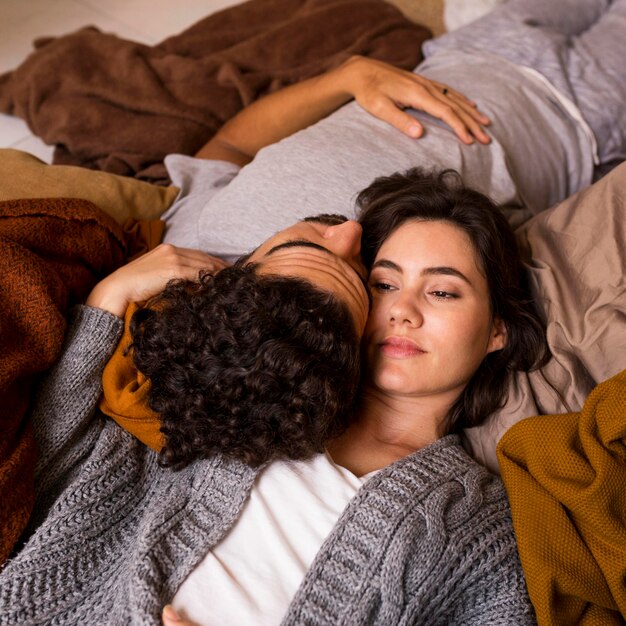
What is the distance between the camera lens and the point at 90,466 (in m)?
1.19

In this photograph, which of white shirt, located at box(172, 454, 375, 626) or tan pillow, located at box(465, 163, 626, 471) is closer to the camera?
white shirt, located at box(172, 454, 375, 626)

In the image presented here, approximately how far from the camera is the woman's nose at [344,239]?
1.24m

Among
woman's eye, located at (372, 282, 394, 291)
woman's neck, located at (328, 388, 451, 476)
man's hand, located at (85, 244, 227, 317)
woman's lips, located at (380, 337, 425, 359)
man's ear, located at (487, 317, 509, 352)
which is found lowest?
woman's neck, located at (328, 388, 451, 476)

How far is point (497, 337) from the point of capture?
4.62 feet

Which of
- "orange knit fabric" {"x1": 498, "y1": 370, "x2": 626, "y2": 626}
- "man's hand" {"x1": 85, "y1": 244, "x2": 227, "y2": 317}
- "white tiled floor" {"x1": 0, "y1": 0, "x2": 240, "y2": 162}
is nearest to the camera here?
"orange knit fabric" {"x1": 498, "y1": 370, "x2": 626, "y2": 626}

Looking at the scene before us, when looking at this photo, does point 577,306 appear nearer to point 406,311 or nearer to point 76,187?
point 406,311

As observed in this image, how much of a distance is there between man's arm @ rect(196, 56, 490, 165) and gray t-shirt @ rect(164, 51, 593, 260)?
0.03 meters

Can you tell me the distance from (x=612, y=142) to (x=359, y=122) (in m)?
0.64

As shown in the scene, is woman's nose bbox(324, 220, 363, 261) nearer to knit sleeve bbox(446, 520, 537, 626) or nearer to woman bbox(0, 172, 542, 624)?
woman bbox(0, 172, 542, 624)

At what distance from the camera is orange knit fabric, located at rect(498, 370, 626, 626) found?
110 cm

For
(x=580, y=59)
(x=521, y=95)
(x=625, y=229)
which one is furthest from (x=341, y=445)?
(x=580, y=59)

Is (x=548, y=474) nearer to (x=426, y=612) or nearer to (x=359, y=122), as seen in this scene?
(x=426, y=612)

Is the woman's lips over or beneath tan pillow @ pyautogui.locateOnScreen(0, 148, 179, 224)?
beneath

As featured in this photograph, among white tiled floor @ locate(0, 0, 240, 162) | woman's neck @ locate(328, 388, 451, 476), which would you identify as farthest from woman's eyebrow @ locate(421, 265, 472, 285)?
white tiled floor @ locate(0, 0, 240, 162)
